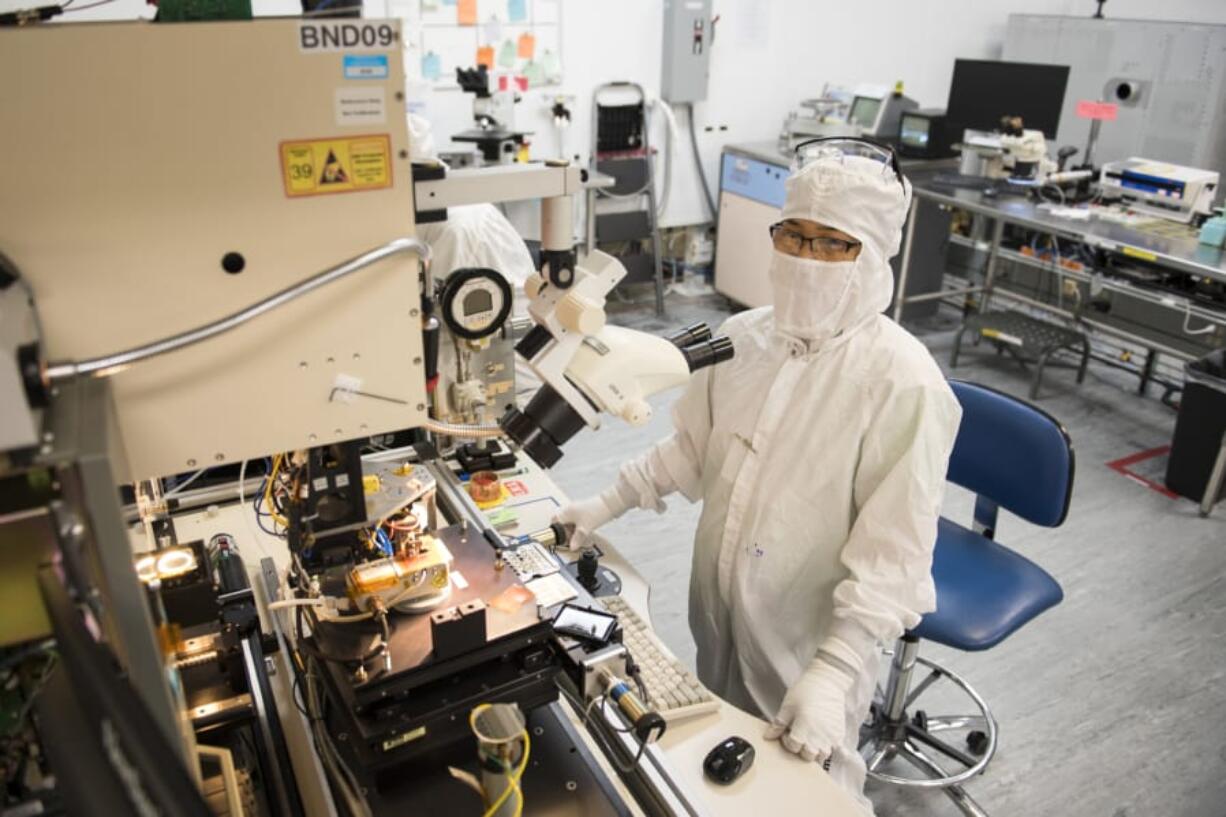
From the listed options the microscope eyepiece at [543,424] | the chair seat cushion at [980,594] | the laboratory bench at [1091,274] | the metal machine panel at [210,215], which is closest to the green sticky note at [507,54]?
the laboratory bench at [1091,274]

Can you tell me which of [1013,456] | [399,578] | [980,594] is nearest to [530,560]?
[399,578]

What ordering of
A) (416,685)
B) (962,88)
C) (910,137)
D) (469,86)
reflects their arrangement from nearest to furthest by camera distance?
(416,685), (469,86), (962,88), (910,137)

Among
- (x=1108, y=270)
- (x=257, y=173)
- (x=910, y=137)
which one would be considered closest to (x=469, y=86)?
(x=910, y=137)

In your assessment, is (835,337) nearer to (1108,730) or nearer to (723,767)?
(723,767)

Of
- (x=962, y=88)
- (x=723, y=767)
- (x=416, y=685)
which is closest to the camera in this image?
(x=416, y=685)

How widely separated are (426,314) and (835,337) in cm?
90

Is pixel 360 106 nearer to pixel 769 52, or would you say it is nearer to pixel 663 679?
pixel 663 679

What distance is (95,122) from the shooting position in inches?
29.9

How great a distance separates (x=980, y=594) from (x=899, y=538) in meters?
0.69

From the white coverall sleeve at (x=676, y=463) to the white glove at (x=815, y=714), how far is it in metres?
0.51

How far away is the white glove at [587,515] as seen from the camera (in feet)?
5.91

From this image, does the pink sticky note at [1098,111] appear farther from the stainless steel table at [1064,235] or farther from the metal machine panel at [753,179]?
the metal machine panel at [753,179]

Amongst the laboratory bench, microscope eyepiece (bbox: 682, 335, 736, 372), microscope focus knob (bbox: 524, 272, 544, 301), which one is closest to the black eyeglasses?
microscope eyepiece (bbox: 682, 335, 736, 372)

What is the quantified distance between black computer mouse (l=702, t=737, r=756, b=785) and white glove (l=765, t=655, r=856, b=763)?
0.08m
